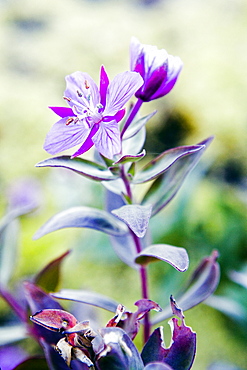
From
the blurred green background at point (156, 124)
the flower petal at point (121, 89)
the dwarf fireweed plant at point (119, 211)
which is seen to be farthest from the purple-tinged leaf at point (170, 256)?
the blurred green background at point (156, 124)

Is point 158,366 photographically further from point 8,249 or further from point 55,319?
point 8,249

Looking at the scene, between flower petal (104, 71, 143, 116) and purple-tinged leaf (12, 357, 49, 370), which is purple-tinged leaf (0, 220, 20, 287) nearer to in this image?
purple-tinged leaf (12, 357, 49, 370)

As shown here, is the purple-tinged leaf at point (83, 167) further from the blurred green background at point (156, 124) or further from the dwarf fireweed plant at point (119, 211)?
the blurred green background at point (156, 124)

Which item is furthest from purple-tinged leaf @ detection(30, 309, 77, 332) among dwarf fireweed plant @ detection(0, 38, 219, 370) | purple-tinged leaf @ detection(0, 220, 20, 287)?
purple-tinged leaf @ detection(0, 220, 20, 287)

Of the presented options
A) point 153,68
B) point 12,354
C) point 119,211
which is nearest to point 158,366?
Result: point 119,211

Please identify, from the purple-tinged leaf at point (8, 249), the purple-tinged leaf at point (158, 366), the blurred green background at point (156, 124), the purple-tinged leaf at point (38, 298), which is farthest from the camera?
the blurred green background at point (156, 124)

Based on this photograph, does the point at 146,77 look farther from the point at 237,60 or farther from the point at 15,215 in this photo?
the point at 237,60

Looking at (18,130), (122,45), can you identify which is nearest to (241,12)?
(122,45)

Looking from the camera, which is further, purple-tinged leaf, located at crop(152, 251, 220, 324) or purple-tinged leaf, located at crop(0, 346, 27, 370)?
purple-tinged leaf, located at crop(0, 346, 27, 370)
